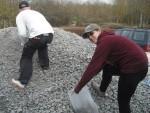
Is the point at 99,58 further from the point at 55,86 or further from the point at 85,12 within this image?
the point at 85,12

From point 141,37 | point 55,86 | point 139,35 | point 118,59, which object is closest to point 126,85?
point 118,59

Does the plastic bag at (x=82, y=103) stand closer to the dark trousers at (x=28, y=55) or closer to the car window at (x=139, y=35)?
the dark trousers at (x=28, y=55)

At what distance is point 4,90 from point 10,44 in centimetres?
336

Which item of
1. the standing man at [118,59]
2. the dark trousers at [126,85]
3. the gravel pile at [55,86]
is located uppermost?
the standing man at [118,59]

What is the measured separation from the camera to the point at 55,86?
8719 millimetres

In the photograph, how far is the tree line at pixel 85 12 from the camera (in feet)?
116

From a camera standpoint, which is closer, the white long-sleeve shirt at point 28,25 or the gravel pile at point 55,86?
the gravel pile at point 55,86

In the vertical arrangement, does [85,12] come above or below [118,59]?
below

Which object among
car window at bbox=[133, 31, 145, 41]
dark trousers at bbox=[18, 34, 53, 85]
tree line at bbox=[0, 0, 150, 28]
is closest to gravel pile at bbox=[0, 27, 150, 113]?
dark trousers at bbox=[18, 34, 53, 85]

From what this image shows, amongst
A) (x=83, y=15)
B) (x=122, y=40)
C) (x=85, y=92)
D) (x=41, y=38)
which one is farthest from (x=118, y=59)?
(x=83, y=15)

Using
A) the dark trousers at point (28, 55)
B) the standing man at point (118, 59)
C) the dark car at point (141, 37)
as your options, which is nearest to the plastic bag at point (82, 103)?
the standing man at point (118, 59)

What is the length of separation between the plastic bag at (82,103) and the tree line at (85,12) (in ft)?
87.9

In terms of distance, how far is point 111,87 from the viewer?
8797mm

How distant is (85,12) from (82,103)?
177ft
